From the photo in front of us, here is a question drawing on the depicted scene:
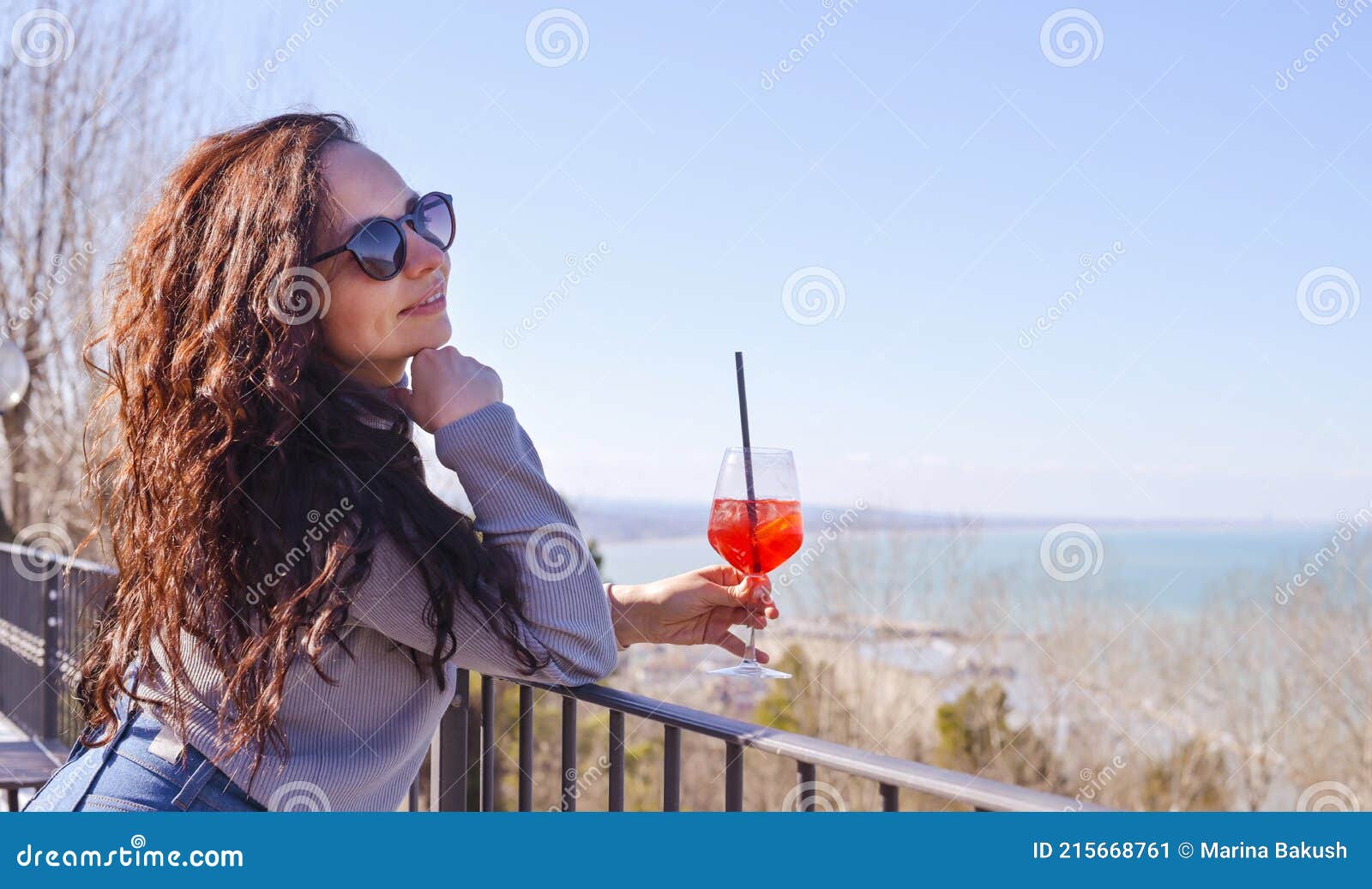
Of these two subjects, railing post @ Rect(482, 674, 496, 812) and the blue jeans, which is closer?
the blue jeans

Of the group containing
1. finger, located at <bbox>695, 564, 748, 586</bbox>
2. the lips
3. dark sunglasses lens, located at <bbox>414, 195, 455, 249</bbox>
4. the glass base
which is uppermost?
dark sunglasses lens, located at <bbox>414, 195, 455, 249</bbox>

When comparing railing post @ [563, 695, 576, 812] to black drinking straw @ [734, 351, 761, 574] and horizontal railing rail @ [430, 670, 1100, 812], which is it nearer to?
horizontal railing rail @ [430, 670, 1100, 812]

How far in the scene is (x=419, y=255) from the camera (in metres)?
1.68

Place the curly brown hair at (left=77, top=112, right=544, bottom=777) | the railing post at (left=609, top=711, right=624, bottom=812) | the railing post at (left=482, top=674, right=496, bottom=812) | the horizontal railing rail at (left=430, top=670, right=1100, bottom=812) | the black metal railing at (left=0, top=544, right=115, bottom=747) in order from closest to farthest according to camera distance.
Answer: the horizontal railing rail at (left=430, top=670, right=1100, bottom=812) < the curly brown hair at (left=77, top=112, right=544, bottom=777) < the railing post at (left=609, top=711, right=624, bottom=812) < the railing post at (left=482, top=674, right=496, bottom=812) < the black metal railing at (left=0, top=544, right=115, bottom=747)

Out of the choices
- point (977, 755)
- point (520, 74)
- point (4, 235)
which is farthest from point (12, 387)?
point (977, 755)

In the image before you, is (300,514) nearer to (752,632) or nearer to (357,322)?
(357,322)

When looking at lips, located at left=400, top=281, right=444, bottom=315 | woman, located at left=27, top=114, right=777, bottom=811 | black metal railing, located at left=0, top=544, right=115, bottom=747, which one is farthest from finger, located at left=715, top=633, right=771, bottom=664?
black metal railing, located at left=0, top=544, right=115, bottom=747

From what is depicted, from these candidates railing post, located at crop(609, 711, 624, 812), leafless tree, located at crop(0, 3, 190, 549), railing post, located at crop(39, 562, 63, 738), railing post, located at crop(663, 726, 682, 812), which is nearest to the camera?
railing post, located at crop(663, 726, 682, 812)

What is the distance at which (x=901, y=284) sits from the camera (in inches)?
1313

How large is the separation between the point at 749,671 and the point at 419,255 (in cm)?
89

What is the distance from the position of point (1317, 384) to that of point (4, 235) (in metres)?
46.6

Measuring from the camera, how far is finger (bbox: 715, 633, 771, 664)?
1989mm

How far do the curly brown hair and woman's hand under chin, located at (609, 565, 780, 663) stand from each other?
1.49 feet
